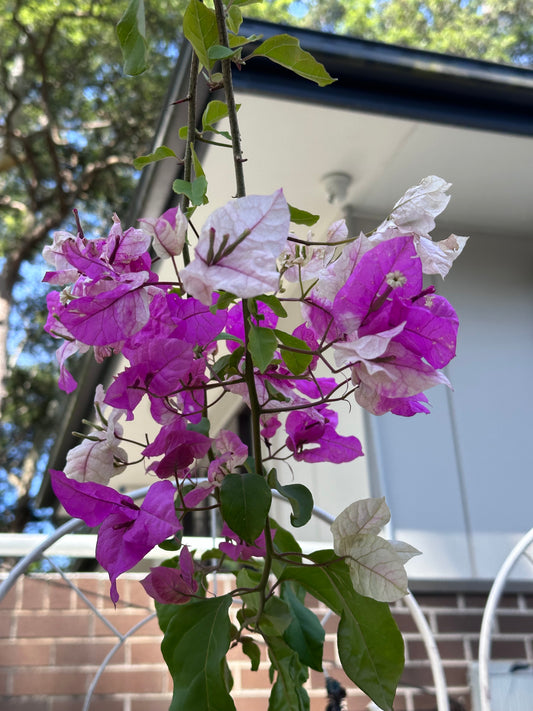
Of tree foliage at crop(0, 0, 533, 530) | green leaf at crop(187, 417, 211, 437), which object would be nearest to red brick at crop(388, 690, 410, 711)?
green leaf at crop(187, 417, 211, 437)

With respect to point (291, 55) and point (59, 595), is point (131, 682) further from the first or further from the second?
point (291, 55)

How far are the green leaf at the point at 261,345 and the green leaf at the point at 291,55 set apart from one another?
0.63 feet

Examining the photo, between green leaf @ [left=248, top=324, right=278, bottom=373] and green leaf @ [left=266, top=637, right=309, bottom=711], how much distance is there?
0.70 ft

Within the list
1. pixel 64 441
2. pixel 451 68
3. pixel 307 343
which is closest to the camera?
pixel 307 343

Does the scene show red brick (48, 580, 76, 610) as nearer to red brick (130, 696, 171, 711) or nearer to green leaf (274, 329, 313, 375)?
red brick (130, 696, 171, 711)

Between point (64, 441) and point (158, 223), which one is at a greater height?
point (64, 441)

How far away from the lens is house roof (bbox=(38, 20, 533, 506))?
212cm

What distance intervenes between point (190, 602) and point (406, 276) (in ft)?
0.85

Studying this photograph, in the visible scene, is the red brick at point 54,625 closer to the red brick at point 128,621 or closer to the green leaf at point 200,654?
the red brick at point 128,621

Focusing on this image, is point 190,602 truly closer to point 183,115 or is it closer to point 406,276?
point 406,276

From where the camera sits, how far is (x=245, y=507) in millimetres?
437

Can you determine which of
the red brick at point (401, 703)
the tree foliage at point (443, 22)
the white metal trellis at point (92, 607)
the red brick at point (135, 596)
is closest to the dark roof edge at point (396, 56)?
the white metal trellis at point (92, 607)

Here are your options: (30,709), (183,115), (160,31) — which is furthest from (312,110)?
(160,31)

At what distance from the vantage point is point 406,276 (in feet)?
1.42
